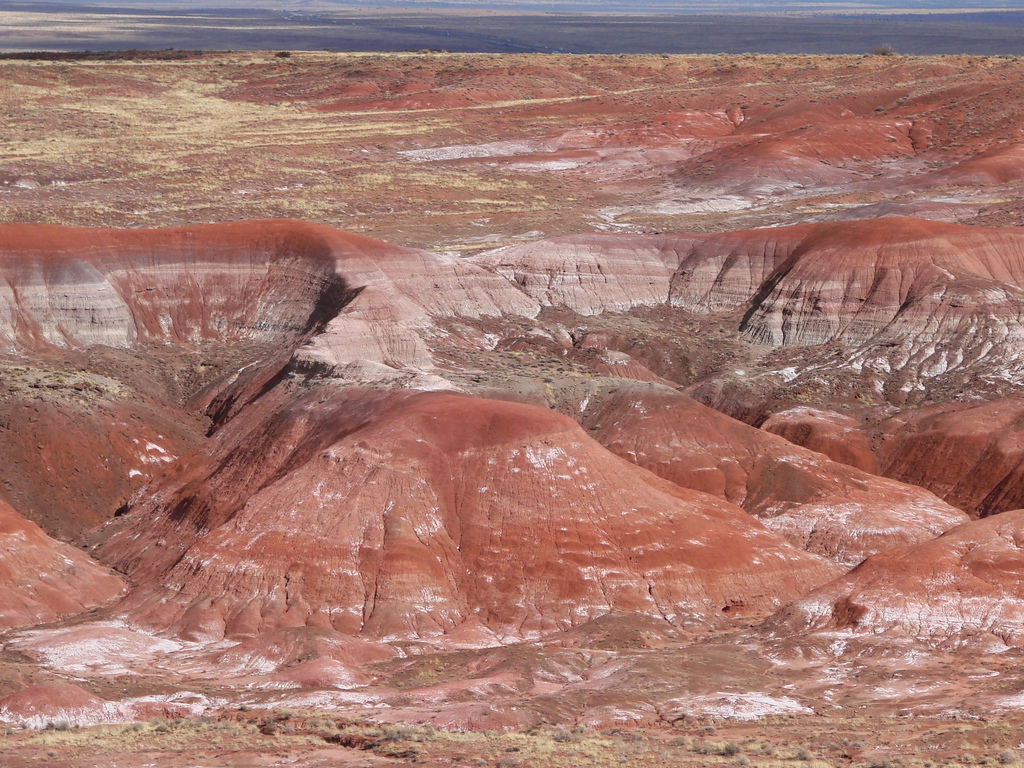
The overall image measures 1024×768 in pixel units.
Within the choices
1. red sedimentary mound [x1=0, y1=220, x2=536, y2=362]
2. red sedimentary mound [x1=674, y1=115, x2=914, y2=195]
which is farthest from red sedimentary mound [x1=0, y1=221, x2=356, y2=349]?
red sedimentary mound [x1=674, y1=115, x2=914, y2=195]

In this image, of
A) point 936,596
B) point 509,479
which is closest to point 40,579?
point 509,479

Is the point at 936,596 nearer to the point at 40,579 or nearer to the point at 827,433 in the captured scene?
the point at 827,433

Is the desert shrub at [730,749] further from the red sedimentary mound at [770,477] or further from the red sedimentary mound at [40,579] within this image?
the red sedimentary mound at [40,579]

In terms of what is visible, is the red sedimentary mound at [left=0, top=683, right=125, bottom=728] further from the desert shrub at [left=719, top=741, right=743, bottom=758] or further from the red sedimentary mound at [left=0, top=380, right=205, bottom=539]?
the red sedimentary mound at [left=0, top=380, right=205, bottom=539]

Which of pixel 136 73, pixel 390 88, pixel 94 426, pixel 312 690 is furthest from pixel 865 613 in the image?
pixel 136 73

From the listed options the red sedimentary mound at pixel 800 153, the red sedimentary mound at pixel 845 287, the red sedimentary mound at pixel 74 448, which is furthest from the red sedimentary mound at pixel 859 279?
the red sedimentary mound at pixel 74 448

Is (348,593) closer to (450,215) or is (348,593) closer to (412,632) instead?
(412,632)

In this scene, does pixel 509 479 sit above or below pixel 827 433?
above
